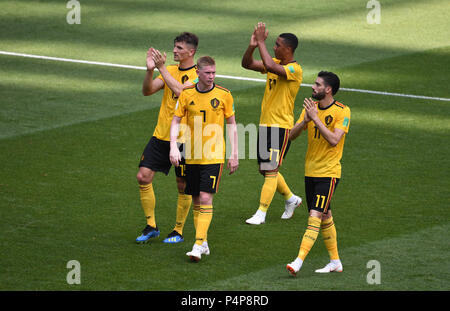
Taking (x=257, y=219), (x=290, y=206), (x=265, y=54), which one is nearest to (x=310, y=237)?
(x=257, y=219)

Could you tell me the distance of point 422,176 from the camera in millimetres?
11508

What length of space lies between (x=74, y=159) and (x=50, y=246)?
334cm

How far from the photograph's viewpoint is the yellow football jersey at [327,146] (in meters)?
8.12

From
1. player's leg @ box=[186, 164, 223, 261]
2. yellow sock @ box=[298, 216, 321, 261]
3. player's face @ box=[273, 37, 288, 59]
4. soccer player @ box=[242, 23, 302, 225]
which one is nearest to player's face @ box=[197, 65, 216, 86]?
player's leg @ box=[186, 164, 223, 261]

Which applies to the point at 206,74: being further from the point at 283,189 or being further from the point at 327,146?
the point at 283,189

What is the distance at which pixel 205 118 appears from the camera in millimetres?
8492

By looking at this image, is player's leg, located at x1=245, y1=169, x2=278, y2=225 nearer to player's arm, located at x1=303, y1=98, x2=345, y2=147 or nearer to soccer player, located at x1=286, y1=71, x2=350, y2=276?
soccer player, located at x1=286, y1=71, x2=350, y2=276

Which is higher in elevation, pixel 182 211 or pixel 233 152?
pixel 233 152

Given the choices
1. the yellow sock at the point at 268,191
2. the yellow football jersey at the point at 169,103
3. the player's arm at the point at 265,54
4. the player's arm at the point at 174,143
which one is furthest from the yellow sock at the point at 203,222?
the player's arm at the point at 265,54

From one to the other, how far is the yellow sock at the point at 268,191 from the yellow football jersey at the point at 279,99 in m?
0.62

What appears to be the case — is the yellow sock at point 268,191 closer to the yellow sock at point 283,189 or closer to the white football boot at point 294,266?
the yellow sock at point 283,189

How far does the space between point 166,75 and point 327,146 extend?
6.07 ft

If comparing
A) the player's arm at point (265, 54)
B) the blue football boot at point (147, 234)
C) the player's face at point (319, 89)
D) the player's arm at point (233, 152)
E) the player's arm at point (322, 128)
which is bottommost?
the blue football boot at point (147, 234)

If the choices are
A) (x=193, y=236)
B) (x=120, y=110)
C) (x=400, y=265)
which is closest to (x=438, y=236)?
(x=400, y=265)
